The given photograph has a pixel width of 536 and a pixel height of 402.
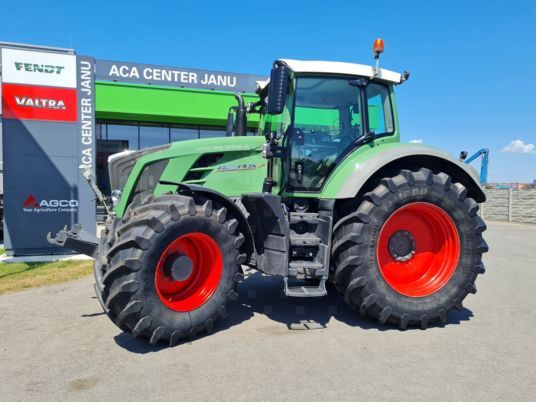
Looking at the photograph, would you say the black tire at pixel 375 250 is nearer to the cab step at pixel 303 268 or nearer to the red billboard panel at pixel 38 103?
the cab step at pixel 303 268

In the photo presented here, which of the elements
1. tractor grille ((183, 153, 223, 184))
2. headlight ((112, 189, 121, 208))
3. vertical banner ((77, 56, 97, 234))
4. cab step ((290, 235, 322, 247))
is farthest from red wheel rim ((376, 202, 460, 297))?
vertical banner ((77, 56, 97, 234))

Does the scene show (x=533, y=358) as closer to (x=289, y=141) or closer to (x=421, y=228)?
(x=421, y=228)

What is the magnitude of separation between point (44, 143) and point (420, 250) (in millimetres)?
7800

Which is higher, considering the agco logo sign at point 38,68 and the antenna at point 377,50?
the agco logo sign at point 38,68

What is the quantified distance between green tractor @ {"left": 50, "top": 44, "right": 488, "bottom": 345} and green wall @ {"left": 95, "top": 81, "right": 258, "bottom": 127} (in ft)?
27.6

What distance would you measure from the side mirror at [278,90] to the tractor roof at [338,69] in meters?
0.31

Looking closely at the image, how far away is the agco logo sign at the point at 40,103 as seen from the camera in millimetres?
8289

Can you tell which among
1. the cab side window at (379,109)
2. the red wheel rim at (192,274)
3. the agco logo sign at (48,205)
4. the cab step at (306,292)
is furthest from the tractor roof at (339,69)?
the agco logo sign at (48,205)

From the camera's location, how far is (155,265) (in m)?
3.55

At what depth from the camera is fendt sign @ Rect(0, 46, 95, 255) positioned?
27.1 ft

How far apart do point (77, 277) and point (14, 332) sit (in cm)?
263

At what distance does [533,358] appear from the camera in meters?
3.49

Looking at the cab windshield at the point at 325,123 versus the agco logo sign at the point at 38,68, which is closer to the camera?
the cab windshield at the point at 325,123

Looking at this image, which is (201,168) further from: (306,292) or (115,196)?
(306,292)
